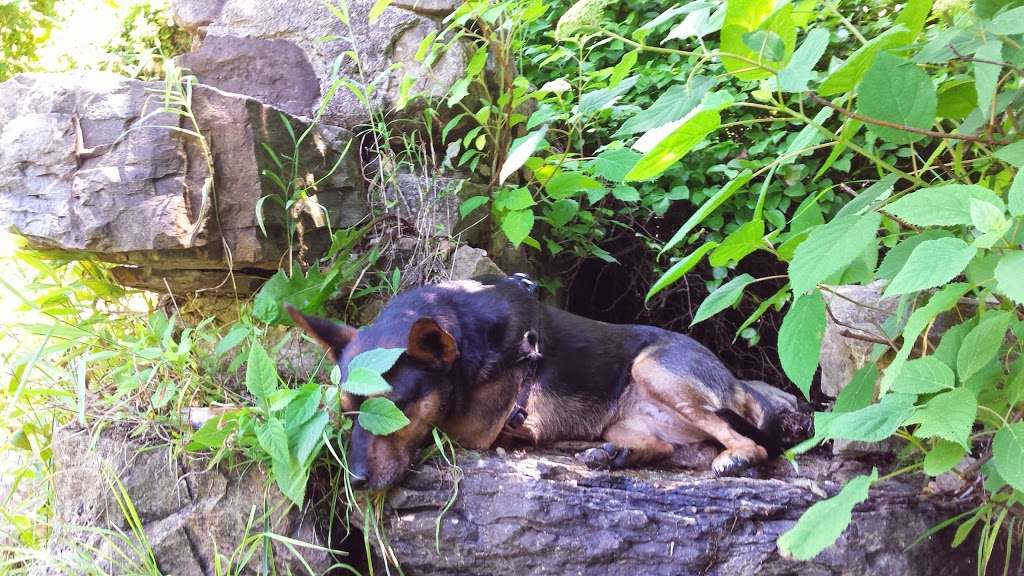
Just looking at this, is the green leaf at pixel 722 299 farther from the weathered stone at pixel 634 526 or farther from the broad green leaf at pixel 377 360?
the broad green leaf at pixel 377 360

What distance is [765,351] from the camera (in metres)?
4.95

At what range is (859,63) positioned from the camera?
174 cm

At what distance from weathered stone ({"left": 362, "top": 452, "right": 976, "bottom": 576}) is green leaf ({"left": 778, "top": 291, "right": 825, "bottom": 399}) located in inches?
30.9

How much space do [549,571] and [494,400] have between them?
32.4 inches

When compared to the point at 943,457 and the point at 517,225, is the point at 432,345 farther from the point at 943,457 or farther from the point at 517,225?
the point at 943,457

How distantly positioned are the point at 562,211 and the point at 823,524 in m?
2.73

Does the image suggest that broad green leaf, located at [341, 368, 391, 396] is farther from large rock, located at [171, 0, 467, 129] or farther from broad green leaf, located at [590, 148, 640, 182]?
large rock, located at [171, 0, 467, 129]

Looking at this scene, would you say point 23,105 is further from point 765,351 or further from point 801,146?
point 765,351

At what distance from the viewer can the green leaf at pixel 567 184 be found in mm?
3807

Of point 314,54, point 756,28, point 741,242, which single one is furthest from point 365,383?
point 314,54

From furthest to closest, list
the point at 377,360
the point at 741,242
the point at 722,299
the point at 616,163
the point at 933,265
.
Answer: the point at 616,163
the point at 377,360
the point at 722,299
the point at 741,242
the point at 933,265

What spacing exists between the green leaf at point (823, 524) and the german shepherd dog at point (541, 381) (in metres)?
1.29

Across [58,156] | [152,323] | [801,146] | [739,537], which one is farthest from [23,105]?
[739,537]

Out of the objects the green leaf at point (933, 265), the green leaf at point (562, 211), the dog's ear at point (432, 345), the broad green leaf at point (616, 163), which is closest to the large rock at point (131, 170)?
the dog's ear at point (432, 345)
